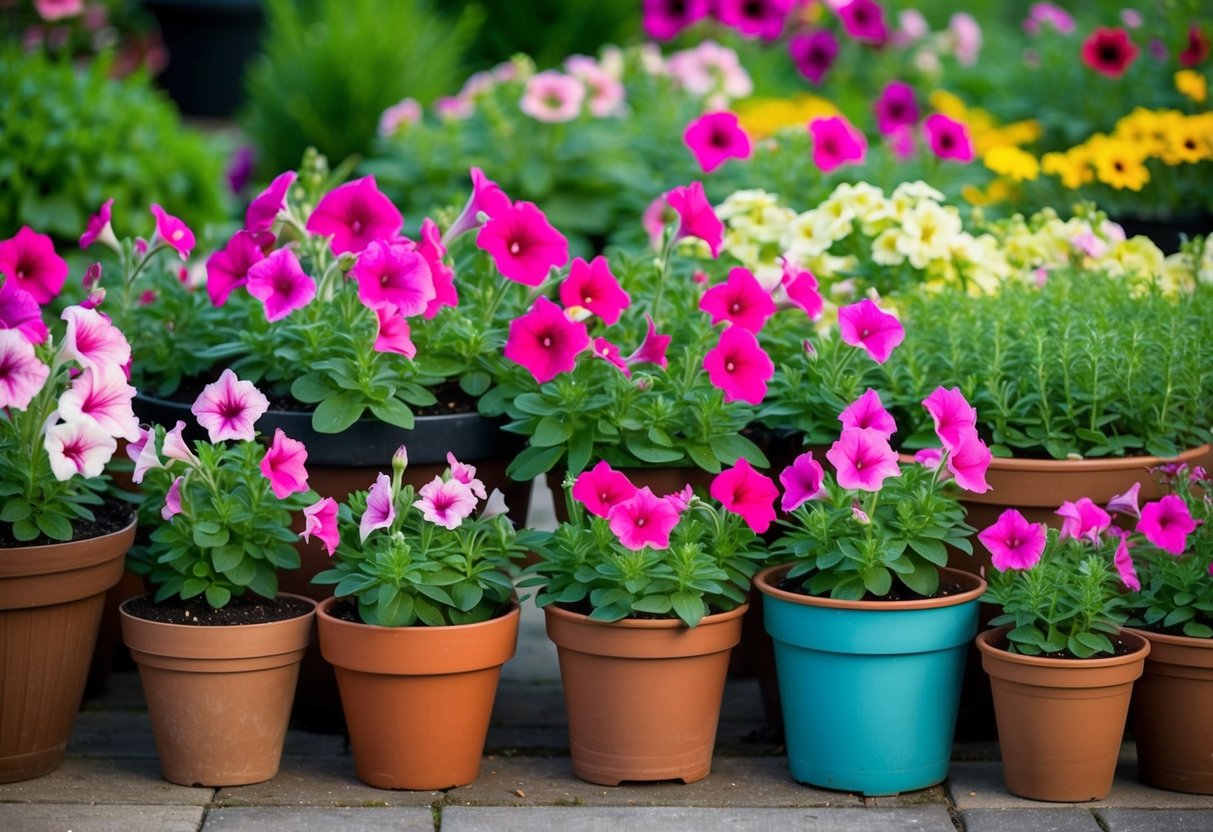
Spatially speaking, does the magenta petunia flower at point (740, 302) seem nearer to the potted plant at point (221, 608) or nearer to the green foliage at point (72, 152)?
the potted plant at point (221, 608)

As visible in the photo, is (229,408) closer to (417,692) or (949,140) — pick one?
(417,692)

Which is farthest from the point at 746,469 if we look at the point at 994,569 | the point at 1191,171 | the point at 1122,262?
the point at 1191,171

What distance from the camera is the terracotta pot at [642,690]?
8.43 feet

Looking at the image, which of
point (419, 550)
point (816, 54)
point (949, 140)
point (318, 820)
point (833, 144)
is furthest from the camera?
point (816, 54)

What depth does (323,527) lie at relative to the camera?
2.55m

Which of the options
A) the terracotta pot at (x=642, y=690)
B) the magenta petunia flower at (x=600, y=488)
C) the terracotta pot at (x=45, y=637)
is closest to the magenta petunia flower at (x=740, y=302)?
the magenta petunia flower at (x=600, y=488)

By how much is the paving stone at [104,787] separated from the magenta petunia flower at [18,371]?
0.66 meters

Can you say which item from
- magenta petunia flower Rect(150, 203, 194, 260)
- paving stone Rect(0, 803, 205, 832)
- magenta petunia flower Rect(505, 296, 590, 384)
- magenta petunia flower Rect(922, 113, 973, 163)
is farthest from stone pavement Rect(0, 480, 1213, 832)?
magenta petunia flower Rect(922, 113, 973, 163)

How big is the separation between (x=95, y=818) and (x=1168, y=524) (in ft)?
5.86

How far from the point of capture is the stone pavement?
2.46 meters

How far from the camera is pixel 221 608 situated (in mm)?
2650

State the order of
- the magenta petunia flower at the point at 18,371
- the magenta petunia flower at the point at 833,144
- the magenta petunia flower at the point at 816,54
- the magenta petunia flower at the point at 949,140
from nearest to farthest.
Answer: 1. the magenta petunia flower at the point at 18,371
2. the magenta petunia flower at the point at 833,144
3. the magenta petunia flower at the point at 949,140
4. the magenta petunia flower at the point at 816,54

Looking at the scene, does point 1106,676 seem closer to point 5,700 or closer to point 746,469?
point 746,469

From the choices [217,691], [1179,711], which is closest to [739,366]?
[1179,711]
